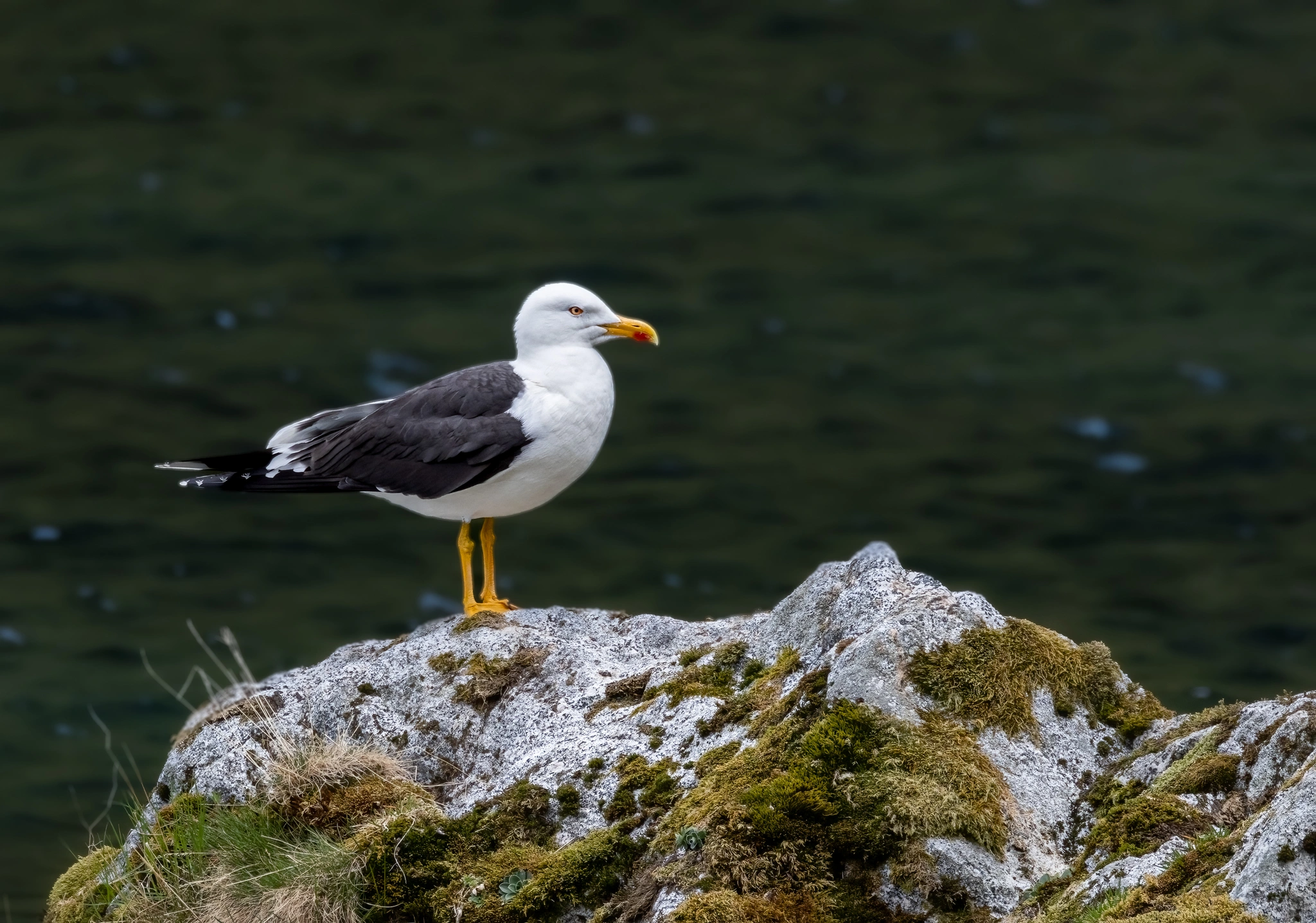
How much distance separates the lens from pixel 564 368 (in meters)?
9.56

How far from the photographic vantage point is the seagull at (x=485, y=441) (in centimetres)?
936

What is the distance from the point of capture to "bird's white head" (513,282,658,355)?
31.8 ft

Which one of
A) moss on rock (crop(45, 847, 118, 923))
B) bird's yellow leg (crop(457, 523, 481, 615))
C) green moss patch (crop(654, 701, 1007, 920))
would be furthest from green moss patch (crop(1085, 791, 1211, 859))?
moss on rock (crop(45, 847, 118, 923))

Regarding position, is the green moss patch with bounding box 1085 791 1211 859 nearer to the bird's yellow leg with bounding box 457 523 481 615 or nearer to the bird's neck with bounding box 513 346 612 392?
the bird's yellow leg with bounding box 457 523 481 615

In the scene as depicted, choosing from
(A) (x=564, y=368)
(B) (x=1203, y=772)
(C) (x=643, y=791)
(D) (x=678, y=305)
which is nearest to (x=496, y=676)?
(C) (x=643, y=791)

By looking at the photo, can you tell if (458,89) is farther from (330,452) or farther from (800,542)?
(330,452)

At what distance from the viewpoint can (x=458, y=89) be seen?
3522 cm

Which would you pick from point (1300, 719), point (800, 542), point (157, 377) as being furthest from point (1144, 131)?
point (1300, 719)

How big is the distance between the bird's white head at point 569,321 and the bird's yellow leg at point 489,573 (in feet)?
3.48

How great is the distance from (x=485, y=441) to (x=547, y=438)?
1.11 ft

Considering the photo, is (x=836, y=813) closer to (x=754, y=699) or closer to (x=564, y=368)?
(x=754, y=699)

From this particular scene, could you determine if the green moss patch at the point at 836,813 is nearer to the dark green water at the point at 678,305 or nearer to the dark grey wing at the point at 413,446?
the dark grey wing at the point at 413,446

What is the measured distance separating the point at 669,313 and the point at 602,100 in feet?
27.5

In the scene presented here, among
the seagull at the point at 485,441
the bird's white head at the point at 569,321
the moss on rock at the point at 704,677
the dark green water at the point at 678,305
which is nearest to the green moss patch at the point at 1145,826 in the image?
the moss on rock at the point at 704,677
